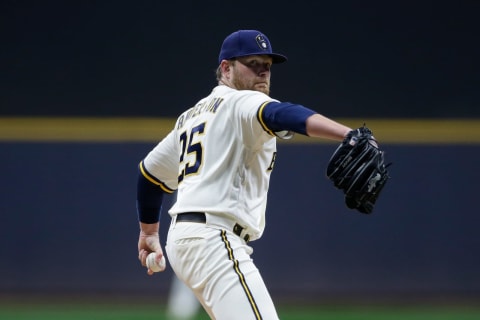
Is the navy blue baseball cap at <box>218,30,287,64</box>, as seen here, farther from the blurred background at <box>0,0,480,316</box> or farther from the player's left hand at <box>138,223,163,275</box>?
the blurred background at <box>0,0,480,316</box>

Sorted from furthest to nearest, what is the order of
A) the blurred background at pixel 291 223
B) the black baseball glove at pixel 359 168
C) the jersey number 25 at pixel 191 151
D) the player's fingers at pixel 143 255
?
1. the blurred background at pixel 291 223
2. the player's fingers at pixel 143 255
3. the jersey number 25 at pixel 191 151
4. the black baseball glove at pixel 359 168

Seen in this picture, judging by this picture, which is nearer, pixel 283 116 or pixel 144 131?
pixel 283 116

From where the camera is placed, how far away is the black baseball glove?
3.03 m

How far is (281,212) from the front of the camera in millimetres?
8117

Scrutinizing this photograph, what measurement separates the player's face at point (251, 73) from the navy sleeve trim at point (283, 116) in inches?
19.7

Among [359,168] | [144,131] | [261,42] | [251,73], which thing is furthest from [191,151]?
[144,131]

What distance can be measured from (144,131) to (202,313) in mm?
1932

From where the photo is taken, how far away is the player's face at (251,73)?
12.3ft

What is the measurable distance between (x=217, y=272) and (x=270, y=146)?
56cm

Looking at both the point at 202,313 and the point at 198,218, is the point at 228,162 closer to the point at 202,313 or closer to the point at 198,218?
the point at 198,218

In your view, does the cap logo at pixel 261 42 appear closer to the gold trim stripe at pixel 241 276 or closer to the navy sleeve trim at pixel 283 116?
the navy sleeve trim at pixel 283 116

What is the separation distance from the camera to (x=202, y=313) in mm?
7148

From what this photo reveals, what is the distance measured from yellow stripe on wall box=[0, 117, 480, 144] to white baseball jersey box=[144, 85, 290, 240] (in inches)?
181

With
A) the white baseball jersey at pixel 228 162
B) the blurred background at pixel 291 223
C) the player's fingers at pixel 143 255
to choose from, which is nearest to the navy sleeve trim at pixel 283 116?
the white baseball jersey at pixel 228 162
